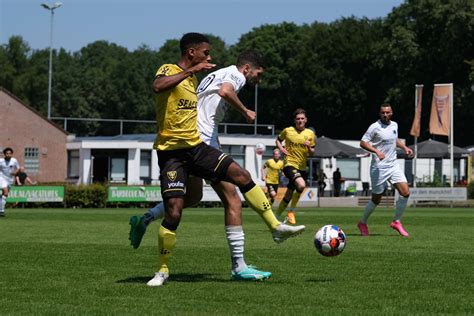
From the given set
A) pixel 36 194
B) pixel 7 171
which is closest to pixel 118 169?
pixel 36 194

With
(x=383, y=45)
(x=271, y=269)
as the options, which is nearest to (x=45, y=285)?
(x=271, y=269)

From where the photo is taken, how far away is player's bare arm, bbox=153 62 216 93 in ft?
30.3

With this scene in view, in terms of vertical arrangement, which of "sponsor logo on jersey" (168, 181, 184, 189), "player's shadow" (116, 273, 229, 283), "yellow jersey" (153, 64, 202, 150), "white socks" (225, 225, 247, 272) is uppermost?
"yellow jersey" (153, 64, 202, 150)

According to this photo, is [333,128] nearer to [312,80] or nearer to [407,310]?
[312,80]

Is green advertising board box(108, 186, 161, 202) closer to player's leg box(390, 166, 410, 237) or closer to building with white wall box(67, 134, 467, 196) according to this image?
building with white wall box(67, 134, 467, 196)

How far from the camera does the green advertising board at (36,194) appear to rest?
41500mm

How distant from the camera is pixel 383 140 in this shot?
734 inches

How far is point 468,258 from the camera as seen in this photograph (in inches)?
488

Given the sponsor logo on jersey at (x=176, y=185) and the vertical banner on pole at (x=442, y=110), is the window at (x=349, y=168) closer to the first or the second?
the vertical banner on pole at (x=442, y=110)

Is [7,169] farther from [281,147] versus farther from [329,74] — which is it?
[329,74]

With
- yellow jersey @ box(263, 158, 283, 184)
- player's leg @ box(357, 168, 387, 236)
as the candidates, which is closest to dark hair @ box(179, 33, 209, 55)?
player's leg @ box(357, 168, 387, 236)

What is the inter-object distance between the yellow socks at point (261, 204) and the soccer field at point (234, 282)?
54cm

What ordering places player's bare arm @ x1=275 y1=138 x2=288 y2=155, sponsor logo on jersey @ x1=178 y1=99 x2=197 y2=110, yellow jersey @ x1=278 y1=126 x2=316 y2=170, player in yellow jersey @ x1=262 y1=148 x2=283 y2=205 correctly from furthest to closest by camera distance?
player in yellow jersey @ x1=262 y1=148 x2=283 y2=205 → yellow jersey @ x1=278 y1=126 x2=316 y2=170 → player's bare arm @ x1=275 y1=138 x2=288 y2=155 → sponsor logo on jersey @ x1=178 y1=99 x2=197 y2=110

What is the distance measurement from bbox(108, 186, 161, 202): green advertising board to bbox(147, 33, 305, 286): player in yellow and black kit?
34.1 meters
